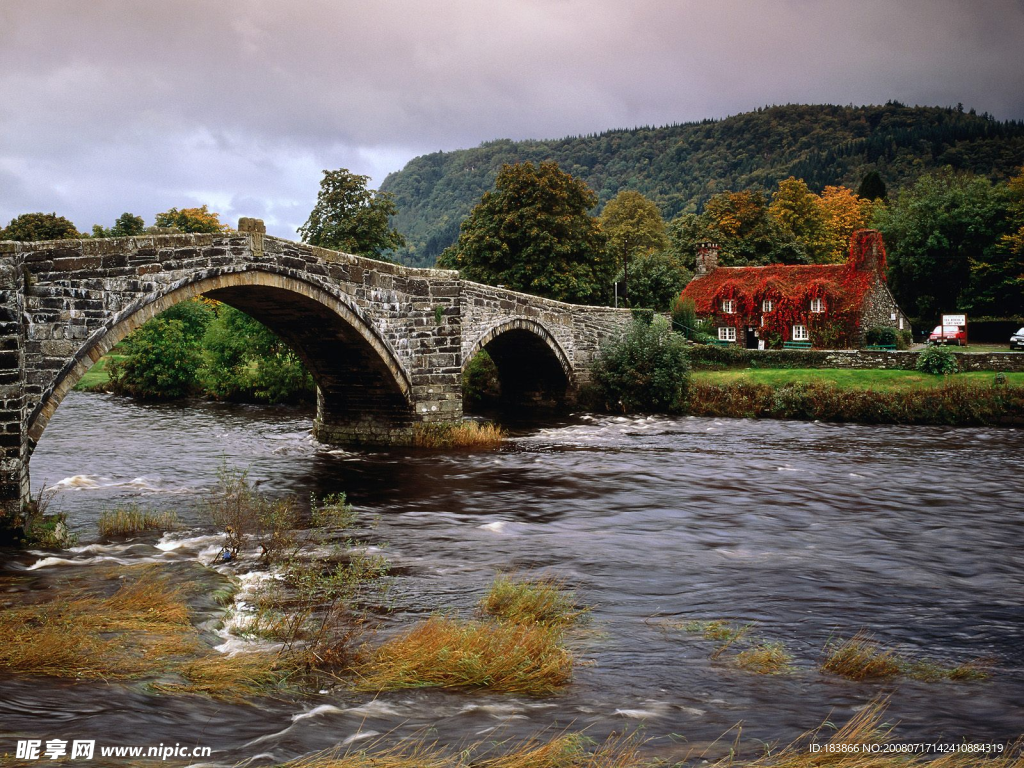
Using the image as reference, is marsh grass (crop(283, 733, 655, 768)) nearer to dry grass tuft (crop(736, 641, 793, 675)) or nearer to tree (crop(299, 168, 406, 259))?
dry grass tuft (crop(736, 641, 793, 675))

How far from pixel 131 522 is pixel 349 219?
27.4 meters

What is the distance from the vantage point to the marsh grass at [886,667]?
22.5 feet

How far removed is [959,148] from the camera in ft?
325

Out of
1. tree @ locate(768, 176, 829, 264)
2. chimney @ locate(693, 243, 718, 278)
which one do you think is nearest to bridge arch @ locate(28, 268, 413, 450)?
chimney @ locate(693, 243, 718, 278)

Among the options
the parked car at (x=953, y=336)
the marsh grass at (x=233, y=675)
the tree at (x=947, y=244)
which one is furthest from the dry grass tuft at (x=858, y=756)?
the tree at (x=947, y=244)

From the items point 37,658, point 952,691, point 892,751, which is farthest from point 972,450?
point 37,658

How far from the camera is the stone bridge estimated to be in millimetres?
11172

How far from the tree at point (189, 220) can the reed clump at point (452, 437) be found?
26950 millimetres

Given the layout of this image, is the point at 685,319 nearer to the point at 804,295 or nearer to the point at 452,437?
the point at 804,295

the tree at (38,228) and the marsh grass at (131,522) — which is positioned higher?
the tree at (38,228)

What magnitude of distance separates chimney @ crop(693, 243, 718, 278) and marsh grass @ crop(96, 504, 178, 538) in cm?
3566

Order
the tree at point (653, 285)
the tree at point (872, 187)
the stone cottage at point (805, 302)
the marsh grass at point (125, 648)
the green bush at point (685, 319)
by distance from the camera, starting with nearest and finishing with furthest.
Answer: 1. the marsh grass at point (125, 648)
2. the green bush at point (685, 319)
3. the stone cottage at point (805, 302)
4. the tree at point (653, 285)
5. the tree at point (872, 187)

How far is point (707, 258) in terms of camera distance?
43062 mm

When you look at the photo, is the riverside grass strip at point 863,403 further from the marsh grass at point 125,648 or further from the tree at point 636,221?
the tree at point 636,221
